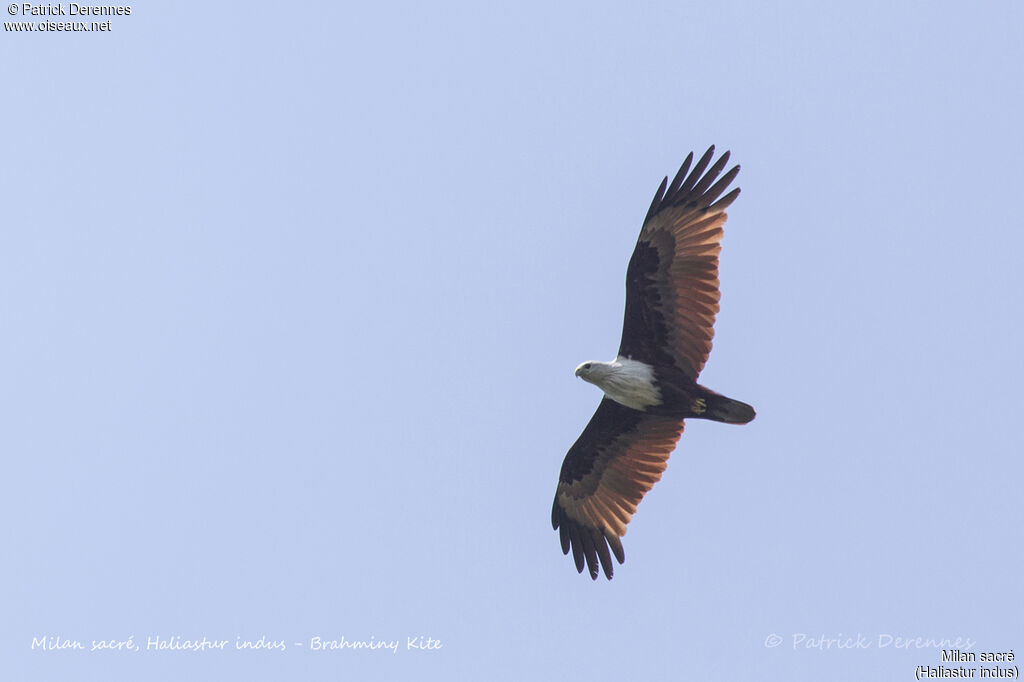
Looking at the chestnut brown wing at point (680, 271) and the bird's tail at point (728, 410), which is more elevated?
the chestnut brown wing at point (680, 271)

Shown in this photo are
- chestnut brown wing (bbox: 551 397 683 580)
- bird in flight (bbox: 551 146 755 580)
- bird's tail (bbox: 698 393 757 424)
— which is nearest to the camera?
bird's tail (bbox: 698 393 757 424)

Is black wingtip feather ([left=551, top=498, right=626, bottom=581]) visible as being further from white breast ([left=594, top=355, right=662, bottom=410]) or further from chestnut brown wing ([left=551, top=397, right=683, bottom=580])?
white breast ([left=594, top=355, right=662, bottom=410])

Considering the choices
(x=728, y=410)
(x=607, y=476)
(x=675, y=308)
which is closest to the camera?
(x=728, y=410)

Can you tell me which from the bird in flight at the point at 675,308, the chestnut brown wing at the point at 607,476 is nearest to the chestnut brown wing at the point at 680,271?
the bird in flight at the point at 675,308

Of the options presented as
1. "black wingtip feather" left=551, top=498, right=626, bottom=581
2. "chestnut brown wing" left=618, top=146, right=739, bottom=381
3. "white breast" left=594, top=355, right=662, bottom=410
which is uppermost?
"chestnut brown wing" left=618, top=146, right=739, bottom=381

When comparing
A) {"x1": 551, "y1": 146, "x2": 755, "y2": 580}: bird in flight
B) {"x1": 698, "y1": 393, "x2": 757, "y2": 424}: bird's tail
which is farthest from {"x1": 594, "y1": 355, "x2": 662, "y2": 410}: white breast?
{"x1": 698, "y1": 393, "x2": 757, "y2": 424}: bird's tail

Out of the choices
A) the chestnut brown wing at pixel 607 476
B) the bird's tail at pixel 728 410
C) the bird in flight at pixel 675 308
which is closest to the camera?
the bird's tail at pixel 728 410

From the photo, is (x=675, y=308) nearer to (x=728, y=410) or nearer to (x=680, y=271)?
(x=680, y=271)

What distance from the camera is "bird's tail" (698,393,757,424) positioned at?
17.2m

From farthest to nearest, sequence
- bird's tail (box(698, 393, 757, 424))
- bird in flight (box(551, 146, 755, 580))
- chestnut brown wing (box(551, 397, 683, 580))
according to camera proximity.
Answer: chestnut brown wing (box(551, 397, 683, 580)) < bird in flight (box(551, 146, 755, 580)) < bird's tail (box(698, 393, 757, 424))

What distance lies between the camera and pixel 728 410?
17.3 metres

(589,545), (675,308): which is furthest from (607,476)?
(675,308)

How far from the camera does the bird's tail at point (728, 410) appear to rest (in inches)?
677

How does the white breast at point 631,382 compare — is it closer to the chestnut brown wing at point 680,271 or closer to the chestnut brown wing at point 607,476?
the chestnut brown wing at point 680,271
